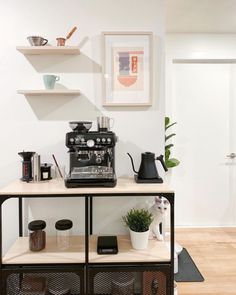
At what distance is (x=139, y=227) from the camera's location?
1.97 m

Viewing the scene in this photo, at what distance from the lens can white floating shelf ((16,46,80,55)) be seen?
1992 millimetres

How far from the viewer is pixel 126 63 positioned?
7.10 ft

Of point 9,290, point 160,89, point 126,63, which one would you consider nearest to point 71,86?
point 126,63

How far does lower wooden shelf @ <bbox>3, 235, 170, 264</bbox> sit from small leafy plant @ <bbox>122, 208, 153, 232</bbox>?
0.48 ft

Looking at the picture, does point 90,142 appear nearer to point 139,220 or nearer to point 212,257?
point 139,220

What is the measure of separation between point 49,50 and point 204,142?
249 cm

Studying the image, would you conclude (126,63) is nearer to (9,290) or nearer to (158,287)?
(158,287)

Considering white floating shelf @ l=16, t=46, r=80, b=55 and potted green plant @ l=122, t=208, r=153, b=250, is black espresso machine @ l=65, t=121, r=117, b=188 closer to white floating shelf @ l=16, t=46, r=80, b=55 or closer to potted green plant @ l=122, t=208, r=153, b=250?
potted green plant @ l=122, t=208, r=153, b=250

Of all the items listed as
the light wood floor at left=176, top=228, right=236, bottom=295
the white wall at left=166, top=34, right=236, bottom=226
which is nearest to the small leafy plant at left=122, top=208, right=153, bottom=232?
the light wood floor at left=176, top=228, right=236, bottom=295

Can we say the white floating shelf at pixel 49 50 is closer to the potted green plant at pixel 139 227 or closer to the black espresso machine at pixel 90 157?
the black espresso machine at pixel 90 157

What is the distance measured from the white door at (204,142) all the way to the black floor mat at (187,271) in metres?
0.93

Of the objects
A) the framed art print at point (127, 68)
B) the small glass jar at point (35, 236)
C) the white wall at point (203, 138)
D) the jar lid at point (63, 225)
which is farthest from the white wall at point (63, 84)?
the white wall at point (203, 138)

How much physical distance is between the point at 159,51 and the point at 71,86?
73cm

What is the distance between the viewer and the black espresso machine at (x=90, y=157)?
5.98 ft
